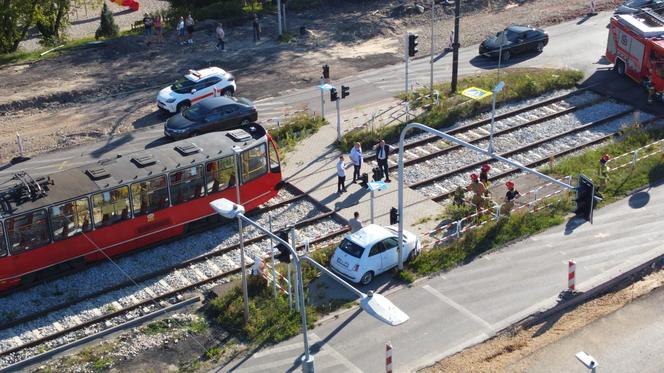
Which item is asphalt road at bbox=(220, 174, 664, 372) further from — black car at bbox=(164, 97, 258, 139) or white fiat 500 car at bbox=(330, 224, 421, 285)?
black car at bbox=(164, 97, 258, 139)

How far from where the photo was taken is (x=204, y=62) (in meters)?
47.3

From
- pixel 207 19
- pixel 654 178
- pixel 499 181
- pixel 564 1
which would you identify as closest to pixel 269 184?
pixel 499 181

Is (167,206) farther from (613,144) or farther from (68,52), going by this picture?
(68,52)

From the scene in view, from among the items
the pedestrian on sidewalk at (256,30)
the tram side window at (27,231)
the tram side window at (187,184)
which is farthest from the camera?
the pedestrian on sidewalk at (256,30)

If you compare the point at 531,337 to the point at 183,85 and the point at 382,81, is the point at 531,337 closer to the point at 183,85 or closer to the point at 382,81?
the point at 183,85

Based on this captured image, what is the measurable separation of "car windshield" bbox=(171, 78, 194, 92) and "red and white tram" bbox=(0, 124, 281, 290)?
30.7 feet

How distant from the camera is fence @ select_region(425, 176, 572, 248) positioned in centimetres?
2956

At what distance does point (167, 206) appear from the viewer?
96.1ft

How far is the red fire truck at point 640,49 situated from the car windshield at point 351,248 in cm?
2019

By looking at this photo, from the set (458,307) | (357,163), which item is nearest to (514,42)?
(357,163)

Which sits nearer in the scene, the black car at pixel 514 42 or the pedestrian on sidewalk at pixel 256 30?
the black car at pixel 514 42

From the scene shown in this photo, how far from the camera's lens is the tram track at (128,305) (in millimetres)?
24625

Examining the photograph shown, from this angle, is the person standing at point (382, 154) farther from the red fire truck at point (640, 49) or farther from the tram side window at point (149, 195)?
the red fire truck at point (640, 49)

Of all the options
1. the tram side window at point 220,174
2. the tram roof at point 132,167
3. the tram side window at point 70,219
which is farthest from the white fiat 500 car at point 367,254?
the tram side window at point 70,219
